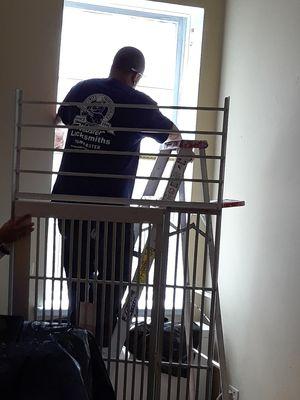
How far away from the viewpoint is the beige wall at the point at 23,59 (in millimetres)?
2242

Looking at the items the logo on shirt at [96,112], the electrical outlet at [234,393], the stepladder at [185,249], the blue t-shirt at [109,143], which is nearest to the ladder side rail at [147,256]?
the stepladder at [185,249]

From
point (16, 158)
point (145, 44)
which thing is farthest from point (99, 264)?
point (145, 44)

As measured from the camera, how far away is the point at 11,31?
7.34 ft

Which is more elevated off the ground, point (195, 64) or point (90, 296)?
point (195, 64)

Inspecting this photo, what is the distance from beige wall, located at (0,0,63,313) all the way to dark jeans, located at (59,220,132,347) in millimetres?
559

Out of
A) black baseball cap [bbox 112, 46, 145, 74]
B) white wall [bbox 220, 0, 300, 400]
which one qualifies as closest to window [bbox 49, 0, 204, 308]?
white wall [bbox 220, 0, 300, 400]

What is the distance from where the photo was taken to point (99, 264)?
6.16 feet

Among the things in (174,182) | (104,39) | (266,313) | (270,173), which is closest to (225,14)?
(104,39)

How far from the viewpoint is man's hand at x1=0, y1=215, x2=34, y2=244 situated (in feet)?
5.56

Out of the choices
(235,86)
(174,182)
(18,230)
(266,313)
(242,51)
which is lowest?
(266,313)

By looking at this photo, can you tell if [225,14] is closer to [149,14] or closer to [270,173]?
[149,14]

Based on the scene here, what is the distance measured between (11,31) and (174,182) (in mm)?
1031

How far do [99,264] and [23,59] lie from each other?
1.00 metres

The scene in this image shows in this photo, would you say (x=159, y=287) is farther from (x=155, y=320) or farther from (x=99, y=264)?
(x=99, y=264)
